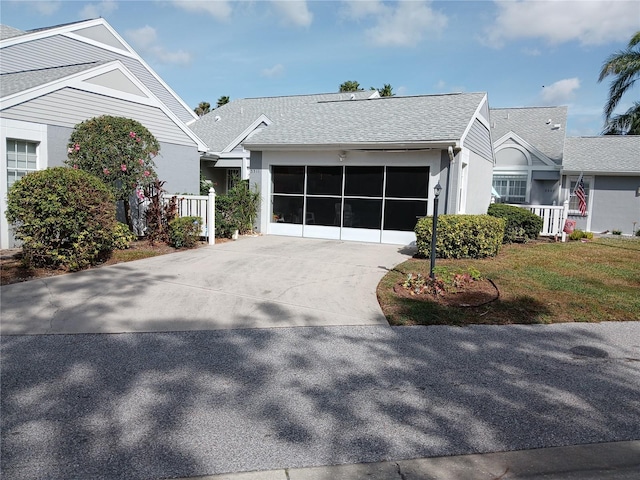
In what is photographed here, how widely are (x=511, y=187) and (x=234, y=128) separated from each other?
1379cm

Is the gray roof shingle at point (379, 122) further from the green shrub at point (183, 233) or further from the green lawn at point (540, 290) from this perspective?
the green shrub at point (183, 233)

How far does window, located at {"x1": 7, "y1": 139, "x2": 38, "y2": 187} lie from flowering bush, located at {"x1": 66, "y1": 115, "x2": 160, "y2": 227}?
758 millimetres

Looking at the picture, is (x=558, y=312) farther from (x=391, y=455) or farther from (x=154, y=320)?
(x=154, y=320)

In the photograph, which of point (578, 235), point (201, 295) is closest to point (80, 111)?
point (201, 295)

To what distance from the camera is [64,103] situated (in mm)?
11281

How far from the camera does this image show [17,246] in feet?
34.7

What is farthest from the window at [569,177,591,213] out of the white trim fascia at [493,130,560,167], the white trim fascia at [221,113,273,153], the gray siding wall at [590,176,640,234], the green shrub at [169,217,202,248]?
the green shrub at [169,217,202,248]

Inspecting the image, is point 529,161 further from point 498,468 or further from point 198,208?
point 498,468

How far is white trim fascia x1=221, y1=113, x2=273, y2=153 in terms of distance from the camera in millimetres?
20188

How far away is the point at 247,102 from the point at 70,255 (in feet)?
61.8

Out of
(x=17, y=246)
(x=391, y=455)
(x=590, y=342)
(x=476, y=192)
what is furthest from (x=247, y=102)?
(x=391, y=455)

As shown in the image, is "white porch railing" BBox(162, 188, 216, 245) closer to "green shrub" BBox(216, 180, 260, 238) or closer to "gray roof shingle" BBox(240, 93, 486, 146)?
"green shrub" BBox(216, 180, 260, 238)

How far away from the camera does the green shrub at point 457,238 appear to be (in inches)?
409

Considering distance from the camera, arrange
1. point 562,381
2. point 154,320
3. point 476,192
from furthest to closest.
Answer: point 476,192 → point 154,320 → point 562,381
